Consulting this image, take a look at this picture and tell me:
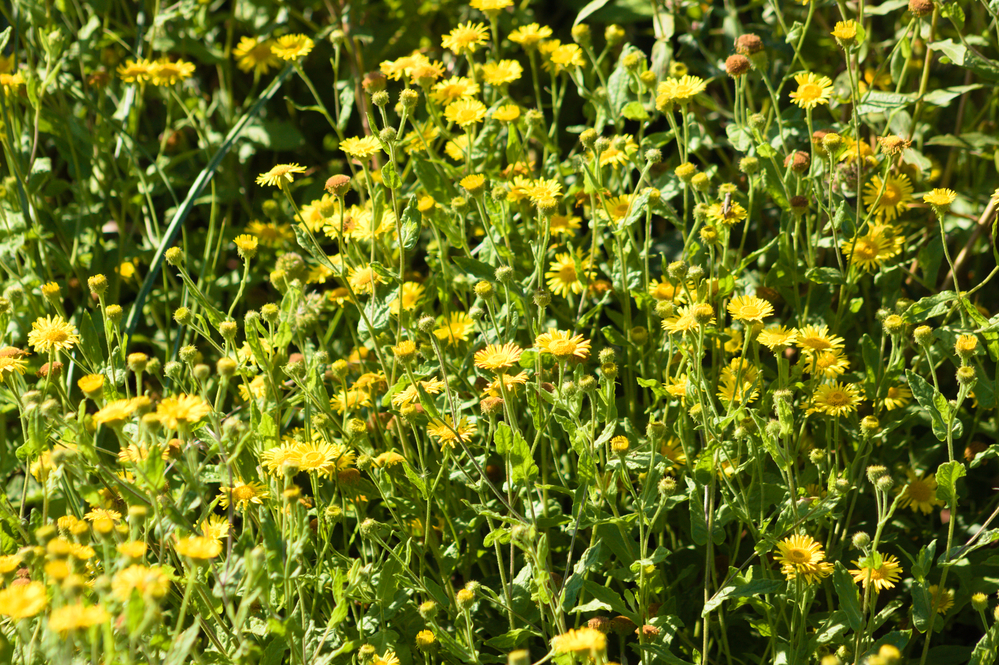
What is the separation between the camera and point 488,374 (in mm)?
1493

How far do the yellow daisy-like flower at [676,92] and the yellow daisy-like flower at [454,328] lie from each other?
0.47 metres

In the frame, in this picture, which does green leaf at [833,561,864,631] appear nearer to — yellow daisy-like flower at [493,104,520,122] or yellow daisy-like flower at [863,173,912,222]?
yellow daisy-like flower at [863,173,912,222]

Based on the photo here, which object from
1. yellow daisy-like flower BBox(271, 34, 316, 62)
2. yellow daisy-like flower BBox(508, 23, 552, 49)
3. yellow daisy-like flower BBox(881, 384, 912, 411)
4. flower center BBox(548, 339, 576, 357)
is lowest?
yellow daisy-like flower BBox(881, 384, 912, 411)

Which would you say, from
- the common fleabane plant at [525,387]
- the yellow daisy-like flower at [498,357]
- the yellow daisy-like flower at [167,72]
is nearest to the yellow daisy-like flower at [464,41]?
the common fleabane plant at [525,387]

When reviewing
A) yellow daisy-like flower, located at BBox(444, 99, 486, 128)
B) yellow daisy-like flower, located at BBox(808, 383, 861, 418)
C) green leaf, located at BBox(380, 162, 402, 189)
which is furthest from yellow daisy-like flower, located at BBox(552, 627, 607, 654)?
yellow daisy-like flower, located at BBox(444, 99, 486, 128)

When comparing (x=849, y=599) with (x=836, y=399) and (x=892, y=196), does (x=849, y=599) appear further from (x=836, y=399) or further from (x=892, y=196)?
(x=892, y=196)

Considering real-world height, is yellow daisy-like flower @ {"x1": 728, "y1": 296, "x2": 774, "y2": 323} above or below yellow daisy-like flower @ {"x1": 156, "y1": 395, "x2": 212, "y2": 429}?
below

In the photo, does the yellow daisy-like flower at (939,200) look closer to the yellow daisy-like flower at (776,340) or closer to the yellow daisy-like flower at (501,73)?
the yellow daisy-like flower at (776,340)

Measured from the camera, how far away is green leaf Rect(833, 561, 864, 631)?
1.21m

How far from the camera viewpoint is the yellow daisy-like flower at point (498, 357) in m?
1.29

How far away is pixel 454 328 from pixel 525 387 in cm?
21

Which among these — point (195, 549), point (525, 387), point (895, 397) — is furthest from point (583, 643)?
point (895, 397)

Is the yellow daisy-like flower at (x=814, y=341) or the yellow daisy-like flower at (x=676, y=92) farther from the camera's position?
the yellow daisy-like flower at (x=676, y=92)

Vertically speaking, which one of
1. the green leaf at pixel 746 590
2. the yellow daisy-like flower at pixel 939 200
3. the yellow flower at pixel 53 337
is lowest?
the green leaf at pixel 746 590
